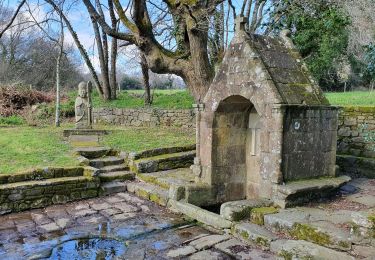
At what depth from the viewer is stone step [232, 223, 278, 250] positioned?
15.9ft

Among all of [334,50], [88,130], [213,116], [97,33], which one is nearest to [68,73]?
[97,33]

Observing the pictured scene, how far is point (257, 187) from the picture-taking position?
697 cm

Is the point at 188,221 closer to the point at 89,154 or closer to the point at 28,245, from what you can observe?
the point at 28,245

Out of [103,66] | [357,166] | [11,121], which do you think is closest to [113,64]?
[103,66]

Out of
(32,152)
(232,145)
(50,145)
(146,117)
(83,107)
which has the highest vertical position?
(83,107)

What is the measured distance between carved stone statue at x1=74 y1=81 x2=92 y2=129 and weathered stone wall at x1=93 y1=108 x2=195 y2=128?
13.1ft

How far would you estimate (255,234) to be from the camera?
5012 millimetres

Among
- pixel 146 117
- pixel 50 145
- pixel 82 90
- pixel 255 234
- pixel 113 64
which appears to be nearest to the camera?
pixel 255 234

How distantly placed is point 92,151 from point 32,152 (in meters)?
1.62

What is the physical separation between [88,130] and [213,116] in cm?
759

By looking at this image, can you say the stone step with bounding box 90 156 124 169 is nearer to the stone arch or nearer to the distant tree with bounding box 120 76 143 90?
the stone arch

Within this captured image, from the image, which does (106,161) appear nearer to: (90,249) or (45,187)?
(45,187)

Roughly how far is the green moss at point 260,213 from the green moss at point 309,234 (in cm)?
58

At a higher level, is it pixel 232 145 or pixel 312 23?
pixel 312 23
